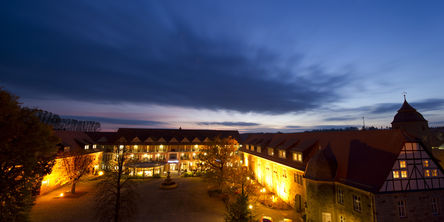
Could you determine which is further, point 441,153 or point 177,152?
point 177,152

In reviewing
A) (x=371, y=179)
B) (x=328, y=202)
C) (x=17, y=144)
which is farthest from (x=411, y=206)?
(x=17, y=144)

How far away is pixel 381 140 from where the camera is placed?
19.7 m

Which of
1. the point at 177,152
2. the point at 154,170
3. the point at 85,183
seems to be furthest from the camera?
the point at 177,152

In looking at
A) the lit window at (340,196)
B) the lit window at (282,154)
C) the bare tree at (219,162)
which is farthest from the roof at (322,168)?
the bare tree at (219,162)

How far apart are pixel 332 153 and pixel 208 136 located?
151 ft

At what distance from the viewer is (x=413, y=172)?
58.1 ft

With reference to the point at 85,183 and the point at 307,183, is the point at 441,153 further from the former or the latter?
the point at 85,183

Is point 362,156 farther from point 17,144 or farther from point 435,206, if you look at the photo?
Answer: point 17,144

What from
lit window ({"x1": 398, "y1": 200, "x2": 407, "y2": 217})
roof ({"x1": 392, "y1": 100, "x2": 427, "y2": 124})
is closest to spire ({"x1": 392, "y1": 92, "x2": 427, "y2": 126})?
roof ({"x1": 392, "y1": 100, "x2": 427, "y2": 124})

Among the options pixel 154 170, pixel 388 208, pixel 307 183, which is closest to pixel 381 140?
pixel 388 208

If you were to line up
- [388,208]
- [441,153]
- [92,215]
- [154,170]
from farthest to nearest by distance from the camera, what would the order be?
[154,170] → [441,153] → [92,215] → [388,208]

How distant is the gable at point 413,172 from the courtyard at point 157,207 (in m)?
12.7

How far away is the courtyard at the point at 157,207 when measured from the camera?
24250 millimetres

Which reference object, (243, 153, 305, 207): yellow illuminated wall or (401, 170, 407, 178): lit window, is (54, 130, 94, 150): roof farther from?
(401, 170, 407, 178): lit window
